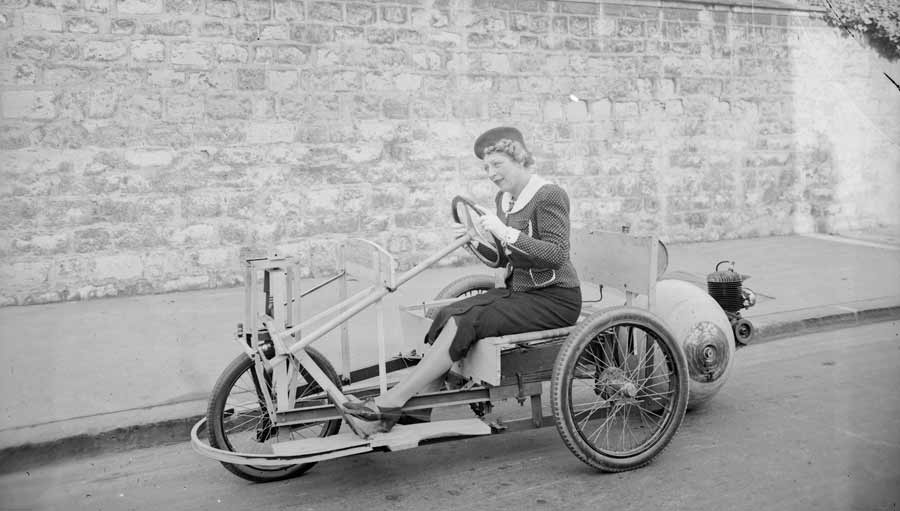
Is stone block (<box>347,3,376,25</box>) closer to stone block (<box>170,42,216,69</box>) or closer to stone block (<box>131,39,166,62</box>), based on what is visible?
stone block (<box>170,42,216,69</box>)

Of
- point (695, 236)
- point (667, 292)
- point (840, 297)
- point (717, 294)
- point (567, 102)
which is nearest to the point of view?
point (667, 292)

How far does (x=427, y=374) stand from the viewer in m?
4.27

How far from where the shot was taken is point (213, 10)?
28.0ft

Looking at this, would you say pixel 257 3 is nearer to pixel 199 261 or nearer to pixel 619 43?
pixel 199 261

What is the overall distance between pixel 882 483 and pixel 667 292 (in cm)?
156

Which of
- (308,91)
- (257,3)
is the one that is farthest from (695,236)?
(257,3)

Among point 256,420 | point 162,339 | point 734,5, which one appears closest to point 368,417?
point 256,420

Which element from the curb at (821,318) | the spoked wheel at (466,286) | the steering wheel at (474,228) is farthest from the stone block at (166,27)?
the curb at (821,318)

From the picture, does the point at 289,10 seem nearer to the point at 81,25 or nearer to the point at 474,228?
the point at 81,25

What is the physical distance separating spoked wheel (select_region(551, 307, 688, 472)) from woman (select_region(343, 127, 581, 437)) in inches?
11.4

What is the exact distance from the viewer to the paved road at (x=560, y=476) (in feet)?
13.5

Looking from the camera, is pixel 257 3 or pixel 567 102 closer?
pixel 257 3

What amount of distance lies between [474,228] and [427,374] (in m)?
0.74

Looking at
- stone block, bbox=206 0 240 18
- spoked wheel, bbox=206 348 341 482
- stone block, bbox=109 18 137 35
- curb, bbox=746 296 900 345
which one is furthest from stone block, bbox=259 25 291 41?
spoked wheel, bbox=206 348 341 482
